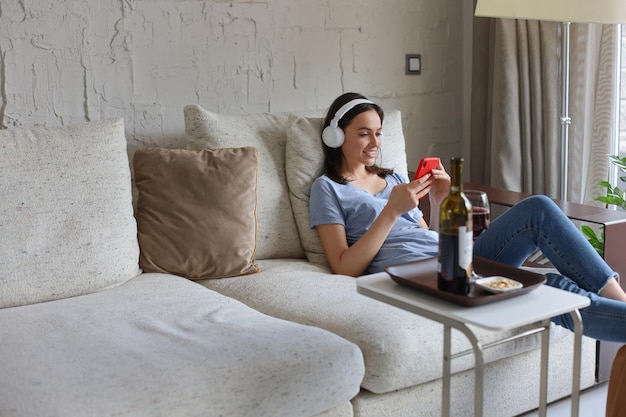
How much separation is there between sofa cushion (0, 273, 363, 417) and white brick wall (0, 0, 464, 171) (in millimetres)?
833

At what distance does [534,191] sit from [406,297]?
1985 millimetres

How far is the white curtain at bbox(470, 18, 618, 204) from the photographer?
3262 mm

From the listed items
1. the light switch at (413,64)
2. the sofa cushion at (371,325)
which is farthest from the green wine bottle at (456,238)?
the light switch at (413,64)

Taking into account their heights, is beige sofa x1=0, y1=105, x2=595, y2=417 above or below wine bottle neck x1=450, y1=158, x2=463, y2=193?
below

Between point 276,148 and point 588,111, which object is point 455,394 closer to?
point 276,148

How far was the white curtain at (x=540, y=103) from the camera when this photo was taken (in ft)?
10.7

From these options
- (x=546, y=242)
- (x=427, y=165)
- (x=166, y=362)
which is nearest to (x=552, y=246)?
(x=546, y=242)

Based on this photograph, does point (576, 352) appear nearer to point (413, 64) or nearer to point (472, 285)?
point (472, 285)

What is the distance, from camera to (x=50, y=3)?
263cm

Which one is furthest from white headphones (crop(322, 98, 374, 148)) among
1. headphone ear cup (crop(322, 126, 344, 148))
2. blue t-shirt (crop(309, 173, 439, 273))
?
blue t-shirt (crop(309, 173, 439, 273))

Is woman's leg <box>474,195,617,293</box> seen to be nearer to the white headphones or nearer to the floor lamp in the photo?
the white headphones

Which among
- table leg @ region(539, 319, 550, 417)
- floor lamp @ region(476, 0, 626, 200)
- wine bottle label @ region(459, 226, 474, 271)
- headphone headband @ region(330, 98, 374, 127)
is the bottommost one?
table leg @ region(539, 319, 550, 417)

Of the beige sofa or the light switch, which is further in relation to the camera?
the light switch

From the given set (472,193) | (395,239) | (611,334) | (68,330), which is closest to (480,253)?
(395,239)
